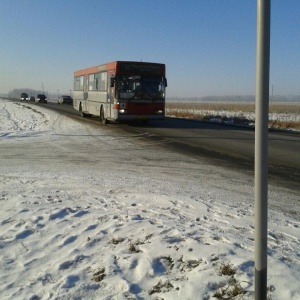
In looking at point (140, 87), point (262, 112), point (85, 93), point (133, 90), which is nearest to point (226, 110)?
point (85, 93)

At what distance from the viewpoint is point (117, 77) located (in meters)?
18.8

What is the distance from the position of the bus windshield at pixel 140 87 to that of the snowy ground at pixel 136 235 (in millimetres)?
10768

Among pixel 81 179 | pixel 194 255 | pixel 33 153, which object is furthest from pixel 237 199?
pixel 33 153

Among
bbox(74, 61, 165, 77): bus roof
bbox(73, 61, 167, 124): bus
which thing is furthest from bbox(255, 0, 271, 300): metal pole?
bbox(74, 61, 165, 77): bus roof

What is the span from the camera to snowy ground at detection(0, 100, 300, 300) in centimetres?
338

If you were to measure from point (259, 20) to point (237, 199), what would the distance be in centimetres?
455

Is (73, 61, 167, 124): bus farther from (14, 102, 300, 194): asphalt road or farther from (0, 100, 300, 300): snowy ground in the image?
(0, 100, 300, 300): snowy ground

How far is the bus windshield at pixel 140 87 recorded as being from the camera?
1900 centimetres

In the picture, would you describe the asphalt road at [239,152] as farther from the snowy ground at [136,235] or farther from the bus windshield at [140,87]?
the bus windshield at [140,87]

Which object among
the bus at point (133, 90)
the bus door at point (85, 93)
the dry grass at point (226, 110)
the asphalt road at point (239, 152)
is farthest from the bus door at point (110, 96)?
the dry grass at point (226, 110)

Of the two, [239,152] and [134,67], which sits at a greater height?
[134,67]

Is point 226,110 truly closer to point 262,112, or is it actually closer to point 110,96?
point 110,96

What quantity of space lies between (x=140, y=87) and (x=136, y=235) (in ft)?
51.0

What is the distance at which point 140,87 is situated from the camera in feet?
63.6
